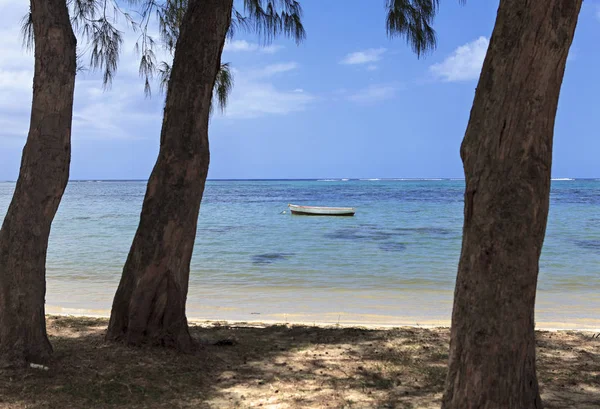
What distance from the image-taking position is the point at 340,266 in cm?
1431

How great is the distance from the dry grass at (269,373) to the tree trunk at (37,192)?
33cm

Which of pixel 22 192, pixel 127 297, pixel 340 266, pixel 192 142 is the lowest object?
pixel 340 266

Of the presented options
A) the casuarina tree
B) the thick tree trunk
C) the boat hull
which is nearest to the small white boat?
the boat hull

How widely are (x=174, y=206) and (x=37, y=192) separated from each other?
3.81 ft

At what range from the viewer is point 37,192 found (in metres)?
4.23

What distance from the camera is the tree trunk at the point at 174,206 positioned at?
5.10 metres

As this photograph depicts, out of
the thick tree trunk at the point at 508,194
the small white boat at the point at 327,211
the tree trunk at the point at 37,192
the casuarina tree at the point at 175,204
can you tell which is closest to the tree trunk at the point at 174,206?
the casuarina tree at the point at 175,204

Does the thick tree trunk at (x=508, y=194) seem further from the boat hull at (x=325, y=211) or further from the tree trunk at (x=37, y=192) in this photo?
the boat hull at (x=325, y=211)

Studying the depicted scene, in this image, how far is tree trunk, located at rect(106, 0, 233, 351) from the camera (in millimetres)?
5102

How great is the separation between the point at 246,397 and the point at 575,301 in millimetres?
7360

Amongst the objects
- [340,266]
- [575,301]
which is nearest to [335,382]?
[575,301]

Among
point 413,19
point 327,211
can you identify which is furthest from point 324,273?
point 327,211

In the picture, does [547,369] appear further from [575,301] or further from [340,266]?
[340,266]

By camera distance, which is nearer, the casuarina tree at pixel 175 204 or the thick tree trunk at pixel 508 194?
the thick tree trunk at pixel 508 194
